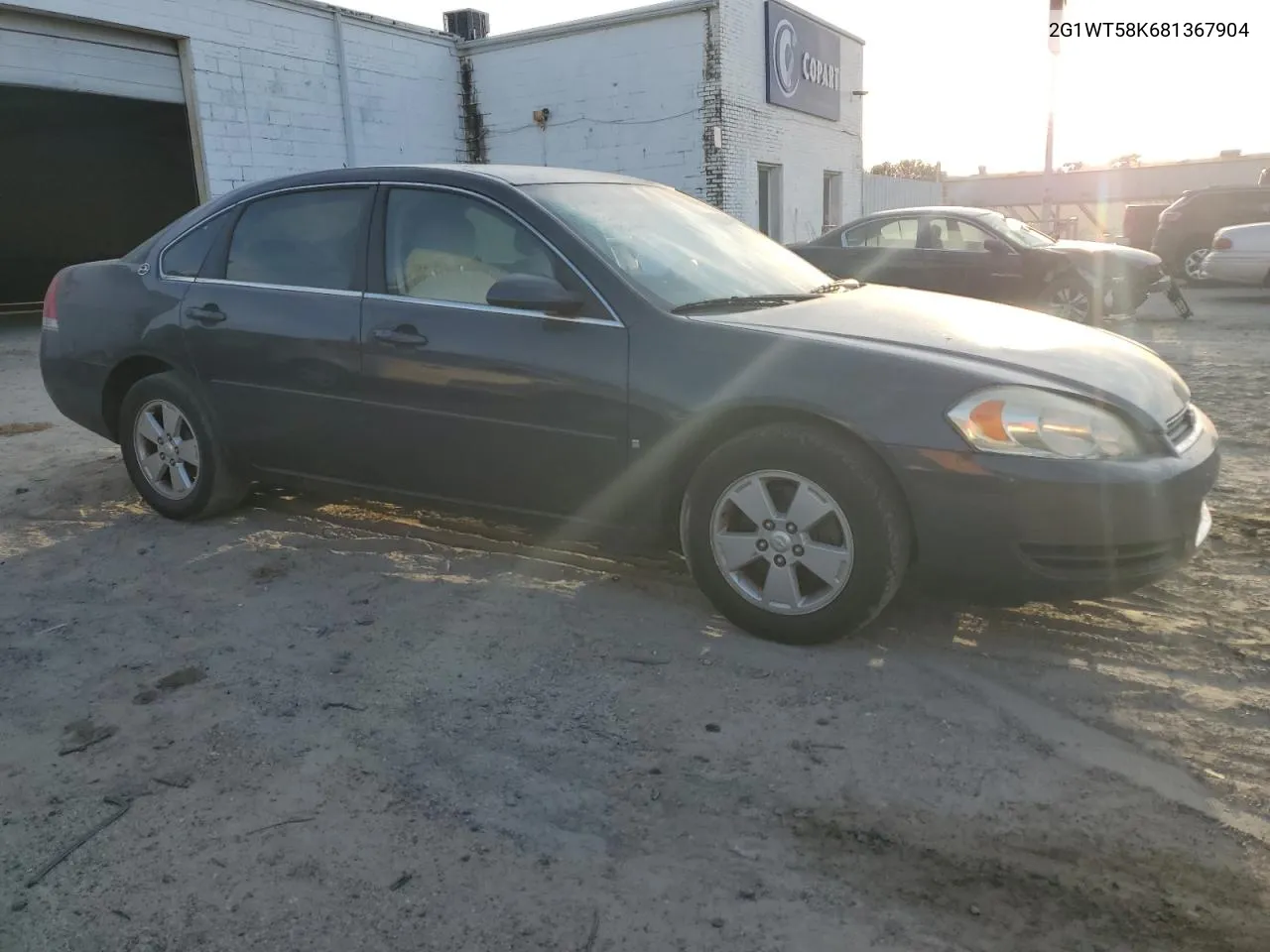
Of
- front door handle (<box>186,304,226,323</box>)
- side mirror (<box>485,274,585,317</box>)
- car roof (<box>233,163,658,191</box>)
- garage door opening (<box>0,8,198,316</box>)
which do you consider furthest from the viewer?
garage door opening (<box>0,8,198,316</box>)

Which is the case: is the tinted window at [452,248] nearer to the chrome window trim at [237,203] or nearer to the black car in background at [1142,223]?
the chrome window trim at [237,203]

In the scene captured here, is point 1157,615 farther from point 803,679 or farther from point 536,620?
point 536,620

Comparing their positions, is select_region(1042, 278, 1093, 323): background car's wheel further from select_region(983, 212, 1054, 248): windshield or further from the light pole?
the light pole

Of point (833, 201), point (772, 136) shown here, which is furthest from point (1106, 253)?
point (833, 201)

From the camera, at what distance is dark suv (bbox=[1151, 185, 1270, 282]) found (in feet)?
55.6

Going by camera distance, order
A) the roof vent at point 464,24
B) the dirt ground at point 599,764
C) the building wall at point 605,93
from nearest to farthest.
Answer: the dirt ground at point 599,764 < the building wall at point 605,93 < the roof vent at point 464,24

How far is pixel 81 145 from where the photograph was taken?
18719mm

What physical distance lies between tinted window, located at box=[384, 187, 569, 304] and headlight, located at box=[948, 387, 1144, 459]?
1.55 meters

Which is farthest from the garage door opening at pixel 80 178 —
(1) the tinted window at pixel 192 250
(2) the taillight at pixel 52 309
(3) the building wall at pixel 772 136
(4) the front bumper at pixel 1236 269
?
(4) the front bumper at pixel 1236 269

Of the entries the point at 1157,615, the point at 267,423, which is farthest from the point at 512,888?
the point at 267,423

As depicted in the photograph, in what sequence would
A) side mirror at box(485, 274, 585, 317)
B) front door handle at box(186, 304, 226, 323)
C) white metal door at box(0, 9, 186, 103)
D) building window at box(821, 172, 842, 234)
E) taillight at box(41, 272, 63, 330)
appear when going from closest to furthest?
side mirror at box(485, 274, 585, 317) < front door handle at box(186, 304, 226, 323) < taillight at box(41, 272, 63, 330) < white metal door at box(0, 9, 186, 103) < building window at box(821, 172, 842, 234)

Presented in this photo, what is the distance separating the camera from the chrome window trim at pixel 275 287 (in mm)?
4180

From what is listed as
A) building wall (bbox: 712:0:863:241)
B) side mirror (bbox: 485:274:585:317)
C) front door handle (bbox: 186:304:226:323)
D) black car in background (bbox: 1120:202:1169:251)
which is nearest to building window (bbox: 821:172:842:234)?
building wall (bbox: 712:0:863:241)

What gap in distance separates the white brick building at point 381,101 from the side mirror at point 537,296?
1157 cm
